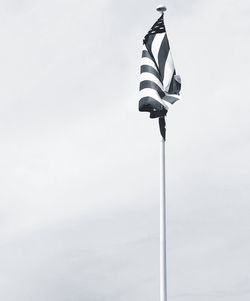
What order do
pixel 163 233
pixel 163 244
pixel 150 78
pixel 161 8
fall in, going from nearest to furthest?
pixel 163 244 < pixel 163 233 < pixel 150 78 < pixel 161 8

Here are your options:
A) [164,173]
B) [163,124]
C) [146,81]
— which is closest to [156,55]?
[146,81]

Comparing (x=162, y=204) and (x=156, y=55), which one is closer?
(x=162, y=204)

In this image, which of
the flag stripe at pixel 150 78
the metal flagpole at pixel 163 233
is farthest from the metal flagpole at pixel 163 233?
the flag stripe at pixel 150 78

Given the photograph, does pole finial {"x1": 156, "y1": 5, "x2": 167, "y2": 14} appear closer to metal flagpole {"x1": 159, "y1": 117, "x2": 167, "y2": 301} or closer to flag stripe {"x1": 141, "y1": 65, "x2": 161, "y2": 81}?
flag stripe {"x1": 141, "y1": 65, "x2": 161, "y2": 81}

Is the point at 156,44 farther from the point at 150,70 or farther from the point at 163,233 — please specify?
the point at 163,233

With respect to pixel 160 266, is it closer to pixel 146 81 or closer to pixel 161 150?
pixel 161 150

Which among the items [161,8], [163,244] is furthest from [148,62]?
[163,244]

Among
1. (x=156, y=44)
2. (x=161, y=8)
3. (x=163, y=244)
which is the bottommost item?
(x=163, y=244)

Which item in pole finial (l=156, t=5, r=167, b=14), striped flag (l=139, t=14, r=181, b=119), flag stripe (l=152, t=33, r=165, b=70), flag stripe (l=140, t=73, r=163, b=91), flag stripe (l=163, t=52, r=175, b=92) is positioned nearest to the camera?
striped flag (l=139, t=14, r=181, b=119)

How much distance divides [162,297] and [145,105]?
23.2ft

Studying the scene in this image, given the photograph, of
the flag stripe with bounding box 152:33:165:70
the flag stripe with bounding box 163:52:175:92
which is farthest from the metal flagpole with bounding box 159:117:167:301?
the flag stripe with bounding box 152:33:165:70

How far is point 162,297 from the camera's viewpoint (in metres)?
23.0

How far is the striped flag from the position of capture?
82.2ft

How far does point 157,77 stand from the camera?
25.5 meters
